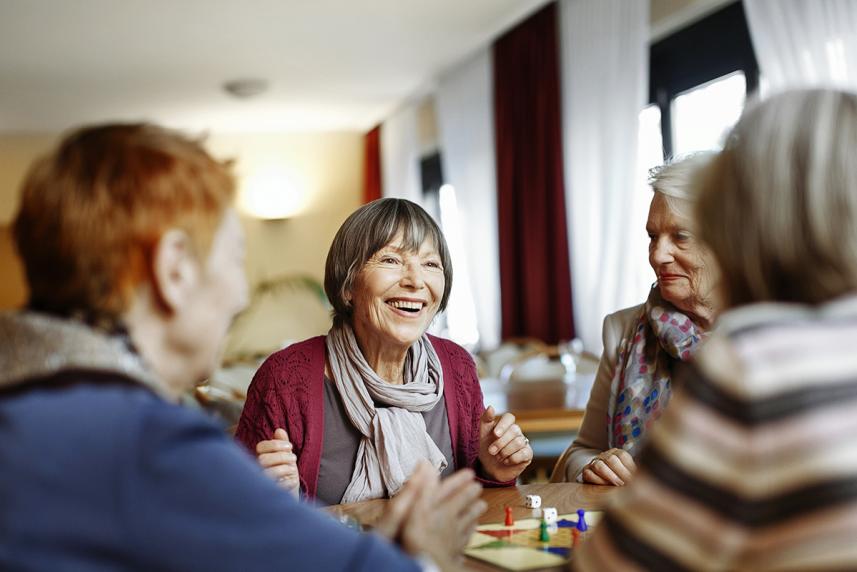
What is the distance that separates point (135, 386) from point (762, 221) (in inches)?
26.5

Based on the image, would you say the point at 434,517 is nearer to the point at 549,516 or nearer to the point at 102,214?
the point at 549,516

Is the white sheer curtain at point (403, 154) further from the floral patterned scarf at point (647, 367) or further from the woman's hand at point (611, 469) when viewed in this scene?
the woman's hand at point (611, 469)

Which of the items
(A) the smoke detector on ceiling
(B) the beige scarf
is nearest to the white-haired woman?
(B) the beige scarf

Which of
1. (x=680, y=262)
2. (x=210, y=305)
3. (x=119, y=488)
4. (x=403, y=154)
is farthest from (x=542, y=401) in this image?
(x=403, y=154)

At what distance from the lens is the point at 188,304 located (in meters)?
1.13

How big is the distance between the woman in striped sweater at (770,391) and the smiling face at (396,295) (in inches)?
49.8

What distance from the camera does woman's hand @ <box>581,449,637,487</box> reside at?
210 centimetres

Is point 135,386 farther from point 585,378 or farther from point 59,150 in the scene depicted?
point 585,378

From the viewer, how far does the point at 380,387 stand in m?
2.21

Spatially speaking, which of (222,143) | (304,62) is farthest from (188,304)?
(222,143)

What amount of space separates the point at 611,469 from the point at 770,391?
1237 mm

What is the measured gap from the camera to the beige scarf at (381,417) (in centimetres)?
214

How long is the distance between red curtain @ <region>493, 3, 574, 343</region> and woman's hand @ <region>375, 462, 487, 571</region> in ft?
18.6

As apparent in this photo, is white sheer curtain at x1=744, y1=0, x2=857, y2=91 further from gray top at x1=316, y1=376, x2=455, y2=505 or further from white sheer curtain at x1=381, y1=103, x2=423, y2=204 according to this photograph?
white sheer curtain at x1=381, y1=103, x2=423, y2=204
